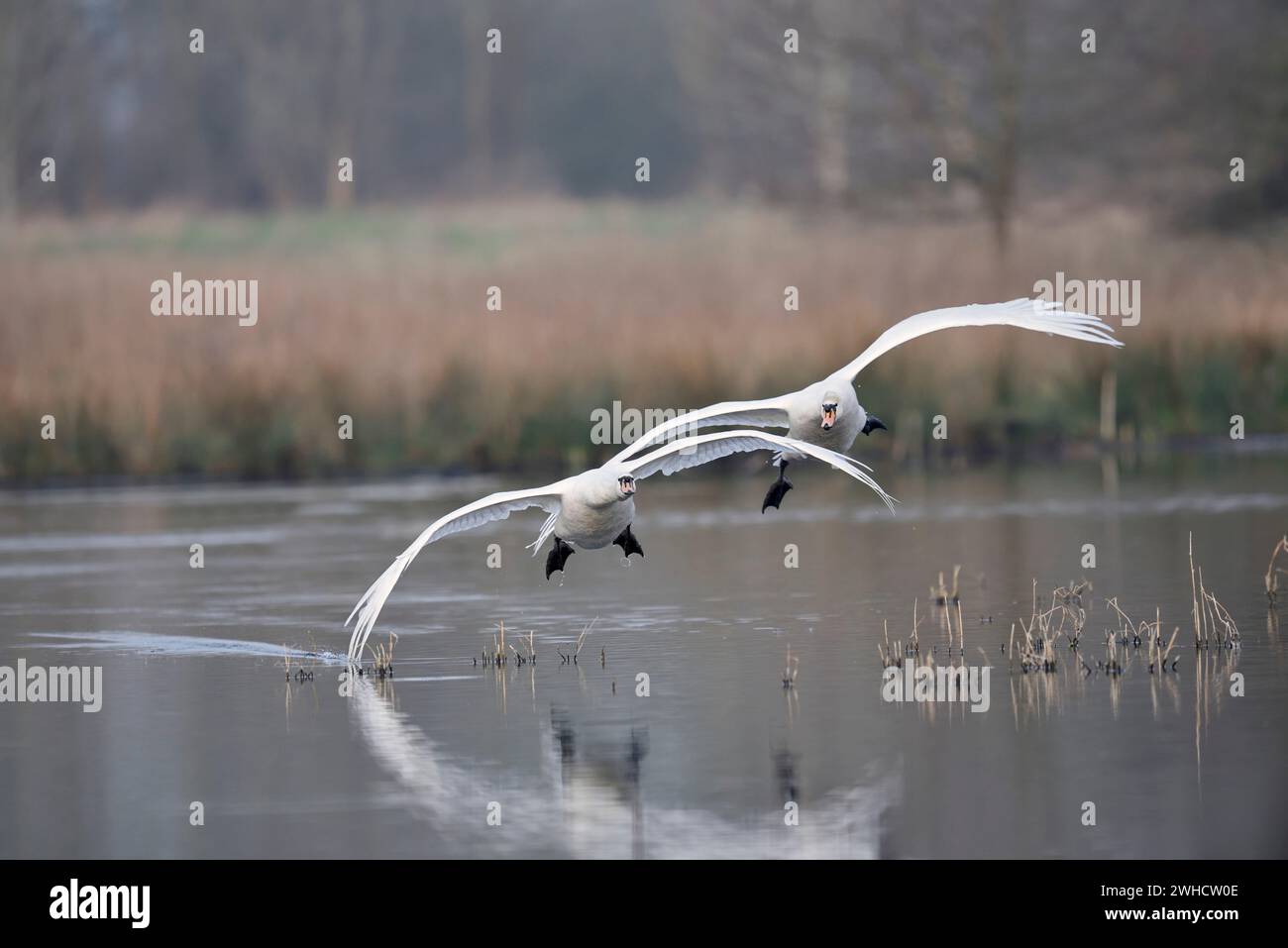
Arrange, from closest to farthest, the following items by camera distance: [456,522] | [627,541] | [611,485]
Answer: [611,485], [456,522], [627,541]

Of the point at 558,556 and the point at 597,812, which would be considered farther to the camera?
the point at 558,556

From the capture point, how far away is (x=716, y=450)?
52.7 feet

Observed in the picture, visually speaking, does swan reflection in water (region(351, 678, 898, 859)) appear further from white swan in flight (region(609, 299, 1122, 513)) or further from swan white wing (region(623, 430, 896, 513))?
white swan in flight (region(609, 299, 1122, 513))

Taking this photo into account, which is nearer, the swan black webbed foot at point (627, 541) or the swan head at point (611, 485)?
the swan head at point (611, 485)

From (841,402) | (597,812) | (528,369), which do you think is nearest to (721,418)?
(841,402)

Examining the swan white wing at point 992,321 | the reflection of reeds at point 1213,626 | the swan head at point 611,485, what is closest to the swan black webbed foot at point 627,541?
the swan head at point 611,485

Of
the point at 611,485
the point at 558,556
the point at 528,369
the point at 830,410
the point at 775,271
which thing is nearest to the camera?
the point at 611,485

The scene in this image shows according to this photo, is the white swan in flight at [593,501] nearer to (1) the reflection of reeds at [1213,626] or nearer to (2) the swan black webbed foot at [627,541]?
(2) the swan black webbed foot at [627,541]

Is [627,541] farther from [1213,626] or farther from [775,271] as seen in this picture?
[775,271]

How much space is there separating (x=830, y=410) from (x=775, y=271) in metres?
21.1

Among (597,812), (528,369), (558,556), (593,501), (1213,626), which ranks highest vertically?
(528,369)

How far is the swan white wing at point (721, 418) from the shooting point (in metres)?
15.9
